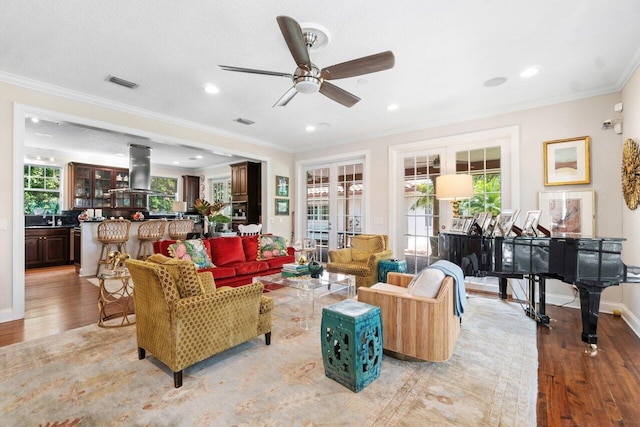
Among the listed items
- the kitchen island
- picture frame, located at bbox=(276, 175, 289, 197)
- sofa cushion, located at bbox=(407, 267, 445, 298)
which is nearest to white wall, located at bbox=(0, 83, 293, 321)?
the kitchen island

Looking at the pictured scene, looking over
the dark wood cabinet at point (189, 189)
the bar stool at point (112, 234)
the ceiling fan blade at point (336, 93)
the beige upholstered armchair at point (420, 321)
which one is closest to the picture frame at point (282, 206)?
the bar stool at point (112, 234)

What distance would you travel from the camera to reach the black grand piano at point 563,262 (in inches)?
99.6

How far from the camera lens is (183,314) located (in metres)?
2.06

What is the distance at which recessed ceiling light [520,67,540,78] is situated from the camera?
3.32 meters

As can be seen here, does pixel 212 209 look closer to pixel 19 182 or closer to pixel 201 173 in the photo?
pixel 19 182

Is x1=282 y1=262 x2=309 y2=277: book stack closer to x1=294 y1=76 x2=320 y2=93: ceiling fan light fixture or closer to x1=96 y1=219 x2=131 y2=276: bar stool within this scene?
x1=294 y1=76 x2=320 y2=93: ceiling fan light fixture

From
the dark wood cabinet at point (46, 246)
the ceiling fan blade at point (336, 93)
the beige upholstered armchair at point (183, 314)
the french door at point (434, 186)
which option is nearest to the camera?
the beige upholstered armchair at point (183, 314)

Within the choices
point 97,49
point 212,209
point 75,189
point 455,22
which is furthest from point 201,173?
point 455,22

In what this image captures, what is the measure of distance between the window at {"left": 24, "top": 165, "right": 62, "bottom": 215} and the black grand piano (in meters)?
9.98

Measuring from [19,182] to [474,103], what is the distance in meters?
6.06

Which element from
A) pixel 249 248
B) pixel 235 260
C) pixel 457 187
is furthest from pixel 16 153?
pixel 457 187

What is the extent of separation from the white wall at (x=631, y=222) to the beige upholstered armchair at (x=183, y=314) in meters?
3.95

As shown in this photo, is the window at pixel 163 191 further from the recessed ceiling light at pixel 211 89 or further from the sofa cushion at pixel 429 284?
the sofa cushion at pixel 429 284

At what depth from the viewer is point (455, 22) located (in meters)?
2.52
